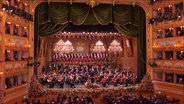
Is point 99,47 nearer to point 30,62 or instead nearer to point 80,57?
point 80,57

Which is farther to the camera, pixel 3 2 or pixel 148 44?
pixel 148 44

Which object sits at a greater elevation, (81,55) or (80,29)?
(80,29)

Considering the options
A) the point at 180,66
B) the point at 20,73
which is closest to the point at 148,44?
the point at 180,66

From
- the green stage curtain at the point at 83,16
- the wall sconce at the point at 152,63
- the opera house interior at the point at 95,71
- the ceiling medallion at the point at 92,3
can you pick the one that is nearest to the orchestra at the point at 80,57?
the opera house interior at the point at 95,71

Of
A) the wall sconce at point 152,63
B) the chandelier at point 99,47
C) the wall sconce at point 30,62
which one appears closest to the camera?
the wall sconce at point 30,62

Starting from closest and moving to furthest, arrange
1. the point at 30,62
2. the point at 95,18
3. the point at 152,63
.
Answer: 1. the point at 30,62
2. the point at 152,63
3. the point at 95,18

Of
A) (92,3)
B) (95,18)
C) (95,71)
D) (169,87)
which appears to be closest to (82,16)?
(95,18)

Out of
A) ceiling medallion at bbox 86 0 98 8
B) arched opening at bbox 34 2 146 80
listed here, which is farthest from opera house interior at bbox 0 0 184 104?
ceiling medallion at bbox 86 0 98 8

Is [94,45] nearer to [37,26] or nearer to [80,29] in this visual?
[80,29]

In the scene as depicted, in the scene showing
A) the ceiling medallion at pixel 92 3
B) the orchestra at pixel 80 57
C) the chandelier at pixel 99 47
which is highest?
the ceiling medallion at pixel 92 3

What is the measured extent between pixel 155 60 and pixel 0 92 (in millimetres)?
12674

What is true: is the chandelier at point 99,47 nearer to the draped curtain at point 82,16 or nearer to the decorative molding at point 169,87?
the draped curtain at point 82,16

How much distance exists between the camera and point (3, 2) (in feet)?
47.8

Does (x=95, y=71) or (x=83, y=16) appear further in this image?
(x=95, y=71)
